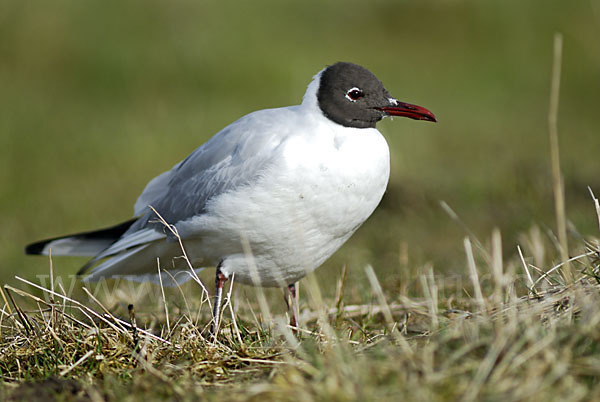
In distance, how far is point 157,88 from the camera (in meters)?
11.8

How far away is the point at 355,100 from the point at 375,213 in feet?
11.4

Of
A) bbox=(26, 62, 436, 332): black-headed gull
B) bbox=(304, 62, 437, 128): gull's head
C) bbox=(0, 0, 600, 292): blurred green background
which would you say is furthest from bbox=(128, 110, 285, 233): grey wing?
bbox=(0, 0, 600, 292): blurred green background

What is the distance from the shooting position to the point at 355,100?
374 cm

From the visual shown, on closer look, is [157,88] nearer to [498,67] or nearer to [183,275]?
[498,67]

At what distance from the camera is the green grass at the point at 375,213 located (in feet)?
7.66

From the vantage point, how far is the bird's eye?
373cm

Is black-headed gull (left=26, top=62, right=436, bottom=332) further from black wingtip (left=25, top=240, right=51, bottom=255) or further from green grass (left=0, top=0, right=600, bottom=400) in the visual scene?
black wingtip (left=25, top=240, right=51, bottom=255)

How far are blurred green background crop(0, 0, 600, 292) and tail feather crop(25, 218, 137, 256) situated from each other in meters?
3.02

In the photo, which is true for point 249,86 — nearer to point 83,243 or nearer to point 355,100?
point 83,243

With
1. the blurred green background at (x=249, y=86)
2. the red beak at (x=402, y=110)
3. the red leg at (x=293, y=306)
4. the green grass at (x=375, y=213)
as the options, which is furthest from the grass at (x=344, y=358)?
the blurred green background at (x=249, y=86)

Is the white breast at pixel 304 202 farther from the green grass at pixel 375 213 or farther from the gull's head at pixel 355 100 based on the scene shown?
the green grass at pixel 375 213

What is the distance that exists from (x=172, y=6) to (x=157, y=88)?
1.80 meters

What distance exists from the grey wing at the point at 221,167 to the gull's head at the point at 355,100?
0.30m

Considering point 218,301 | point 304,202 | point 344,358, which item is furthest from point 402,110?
point 344,358
